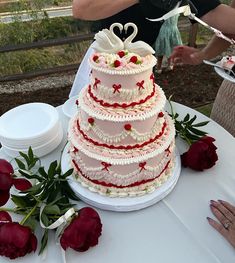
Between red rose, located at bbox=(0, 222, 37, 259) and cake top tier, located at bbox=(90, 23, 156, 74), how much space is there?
47cm

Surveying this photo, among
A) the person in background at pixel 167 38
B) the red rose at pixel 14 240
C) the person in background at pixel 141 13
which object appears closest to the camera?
the red rose at pixel 14 240

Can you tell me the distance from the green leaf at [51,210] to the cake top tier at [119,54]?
40cm

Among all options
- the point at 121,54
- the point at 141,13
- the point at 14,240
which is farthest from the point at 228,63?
the point at 14,240

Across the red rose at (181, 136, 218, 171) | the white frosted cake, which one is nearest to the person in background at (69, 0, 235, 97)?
the white frosted cake

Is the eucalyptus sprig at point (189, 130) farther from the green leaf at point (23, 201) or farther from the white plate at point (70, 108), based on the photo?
the green leaf at point (23, 201)

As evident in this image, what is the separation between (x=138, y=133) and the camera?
3.23 ft

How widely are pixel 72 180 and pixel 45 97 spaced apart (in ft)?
7.13

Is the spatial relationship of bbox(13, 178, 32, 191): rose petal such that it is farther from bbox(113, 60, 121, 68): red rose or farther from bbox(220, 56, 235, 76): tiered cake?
bbox(220, 56, 235, 76): tiered cake

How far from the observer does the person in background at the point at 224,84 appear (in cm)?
154

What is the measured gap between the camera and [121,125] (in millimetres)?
959

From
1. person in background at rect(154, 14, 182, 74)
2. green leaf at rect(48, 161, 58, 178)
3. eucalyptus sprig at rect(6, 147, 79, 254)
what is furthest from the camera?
person in background at rect(154, 14, 182, 74)

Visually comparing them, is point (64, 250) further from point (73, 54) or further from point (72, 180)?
point (73, 54)

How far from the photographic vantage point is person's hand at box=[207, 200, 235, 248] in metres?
0.95

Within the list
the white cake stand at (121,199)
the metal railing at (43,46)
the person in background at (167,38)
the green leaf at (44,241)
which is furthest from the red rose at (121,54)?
the metal railing at (43,46)
